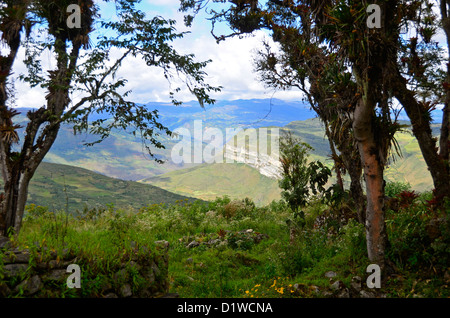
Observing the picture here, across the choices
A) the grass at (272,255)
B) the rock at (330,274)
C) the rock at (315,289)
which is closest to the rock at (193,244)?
the grass at (272,255)

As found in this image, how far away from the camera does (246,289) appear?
7023 millimetres

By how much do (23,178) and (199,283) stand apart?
5453 millimetres

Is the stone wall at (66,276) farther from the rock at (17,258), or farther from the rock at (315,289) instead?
the rock at (315,289)

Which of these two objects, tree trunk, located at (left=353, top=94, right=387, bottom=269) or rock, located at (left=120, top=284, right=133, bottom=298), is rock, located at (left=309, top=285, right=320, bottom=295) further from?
rock, located at (left=120, top=284, right=133, bottom=298)

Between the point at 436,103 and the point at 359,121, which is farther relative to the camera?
the point at 436,103

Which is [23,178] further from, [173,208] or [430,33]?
[430,33]

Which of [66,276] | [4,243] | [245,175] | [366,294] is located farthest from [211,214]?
[245,175]

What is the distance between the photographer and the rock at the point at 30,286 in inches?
187

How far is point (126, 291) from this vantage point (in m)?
5.51

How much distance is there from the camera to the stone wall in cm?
480

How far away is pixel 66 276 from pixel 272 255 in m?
5.42

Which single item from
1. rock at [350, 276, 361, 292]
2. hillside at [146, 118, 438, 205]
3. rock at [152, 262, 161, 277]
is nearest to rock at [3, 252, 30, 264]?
rock at [152, 262, 161, 277]

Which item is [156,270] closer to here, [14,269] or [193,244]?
[14,269]
